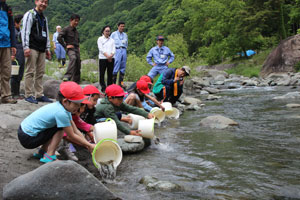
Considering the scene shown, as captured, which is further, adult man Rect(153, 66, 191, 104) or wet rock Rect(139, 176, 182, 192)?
adult man Rect(153, 66, 191, 104)

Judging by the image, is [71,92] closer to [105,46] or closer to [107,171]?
[107,171]

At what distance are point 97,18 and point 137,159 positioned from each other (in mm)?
84565

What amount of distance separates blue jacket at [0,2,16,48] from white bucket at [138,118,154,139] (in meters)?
2.75

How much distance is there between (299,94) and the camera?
1041 centimetres

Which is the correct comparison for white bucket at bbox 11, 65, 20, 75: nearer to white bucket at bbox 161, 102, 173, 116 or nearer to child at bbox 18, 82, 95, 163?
white bucket at bbox 161, 102, 173, 116

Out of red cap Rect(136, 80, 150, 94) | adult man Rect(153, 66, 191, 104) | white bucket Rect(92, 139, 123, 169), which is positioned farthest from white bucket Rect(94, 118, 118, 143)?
adult man Rect(153, 66, 191, 104)

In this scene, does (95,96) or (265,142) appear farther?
(265,142)

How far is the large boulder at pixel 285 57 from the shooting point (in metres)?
20.1

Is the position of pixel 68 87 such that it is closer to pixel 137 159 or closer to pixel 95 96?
pixel 95 96

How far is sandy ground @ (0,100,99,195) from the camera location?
9.70 feet

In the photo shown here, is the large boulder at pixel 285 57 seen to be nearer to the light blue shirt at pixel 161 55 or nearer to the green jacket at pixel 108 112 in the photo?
the light blue shirt at pixel 161 55

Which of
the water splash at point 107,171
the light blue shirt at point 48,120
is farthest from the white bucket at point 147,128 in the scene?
the light blue shirt at point 48,120

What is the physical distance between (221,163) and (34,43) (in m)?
4.00

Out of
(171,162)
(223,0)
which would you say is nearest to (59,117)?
(171,162)
